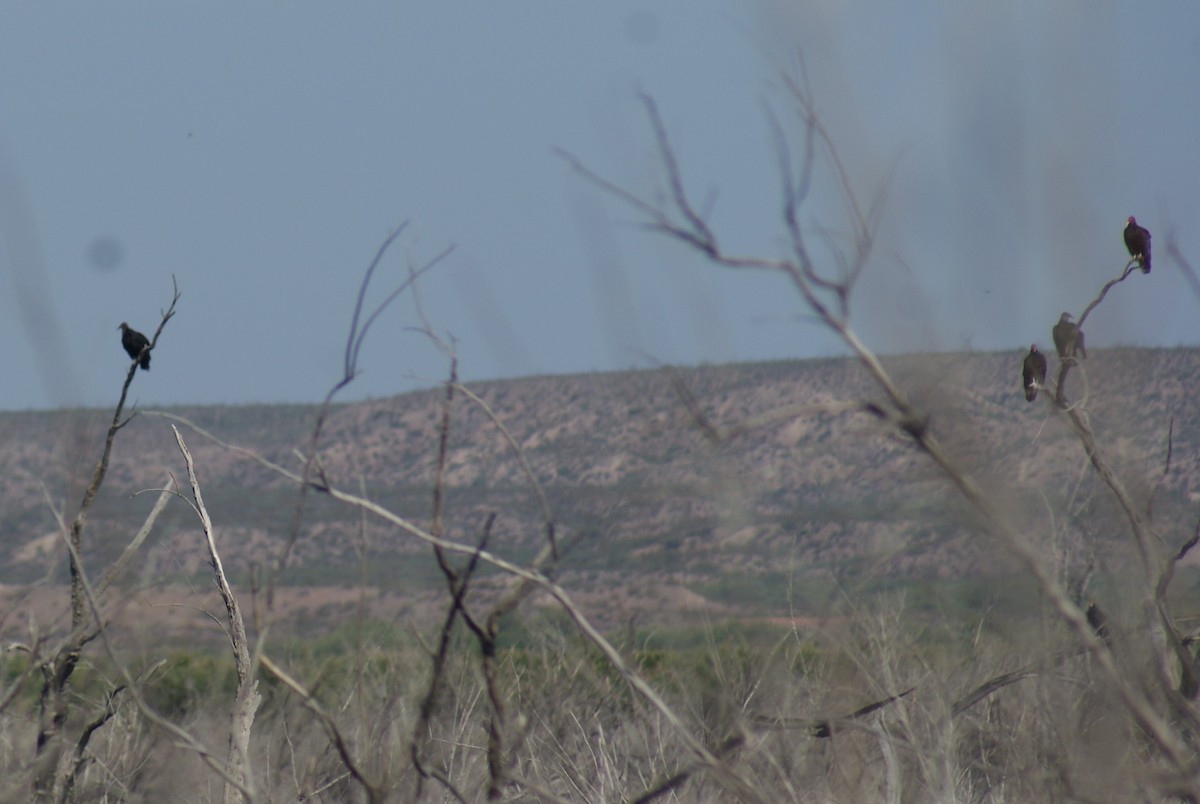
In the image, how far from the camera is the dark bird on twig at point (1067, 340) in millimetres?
2625

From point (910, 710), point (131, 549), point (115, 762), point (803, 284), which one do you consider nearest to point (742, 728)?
point (803, 284)

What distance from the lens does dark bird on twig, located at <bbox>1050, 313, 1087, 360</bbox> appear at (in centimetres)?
262

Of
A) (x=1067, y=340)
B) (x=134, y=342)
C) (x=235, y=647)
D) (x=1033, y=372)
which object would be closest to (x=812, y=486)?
(x=1033, y=372)

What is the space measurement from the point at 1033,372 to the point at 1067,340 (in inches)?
10.2

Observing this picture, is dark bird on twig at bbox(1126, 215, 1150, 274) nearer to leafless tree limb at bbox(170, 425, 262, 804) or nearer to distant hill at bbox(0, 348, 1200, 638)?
distant hill at bbox(0, 348, 1200, 638)

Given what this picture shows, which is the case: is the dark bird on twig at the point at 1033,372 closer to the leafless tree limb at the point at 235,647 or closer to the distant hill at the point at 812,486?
the distant hill at the point at 812,486

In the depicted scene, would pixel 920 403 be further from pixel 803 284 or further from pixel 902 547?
pixel 902 547

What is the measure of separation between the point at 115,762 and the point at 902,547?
671 cm

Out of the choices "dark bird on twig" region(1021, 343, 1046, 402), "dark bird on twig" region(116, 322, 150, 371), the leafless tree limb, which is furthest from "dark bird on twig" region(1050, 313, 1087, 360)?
"dark bird on twig" region(116, 322, 150, 371)

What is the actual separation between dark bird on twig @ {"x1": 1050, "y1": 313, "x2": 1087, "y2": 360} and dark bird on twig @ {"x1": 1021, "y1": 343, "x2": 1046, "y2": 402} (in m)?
0.06

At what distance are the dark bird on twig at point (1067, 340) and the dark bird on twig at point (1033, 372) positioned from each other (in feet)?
0.19

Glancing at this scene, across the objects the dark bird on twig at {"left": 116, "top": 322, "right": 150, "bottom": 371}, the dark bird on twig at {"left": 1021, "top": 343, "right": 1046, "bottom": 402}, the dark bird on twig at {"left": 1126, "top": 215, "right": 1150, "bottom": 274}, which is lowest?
the dark bird on twig at {"left": 1021, "top": 343, "right": 1046, "bottom": 402}

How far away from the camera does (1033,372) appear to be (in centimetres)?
304

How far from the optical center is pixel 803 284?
177 centimetres
